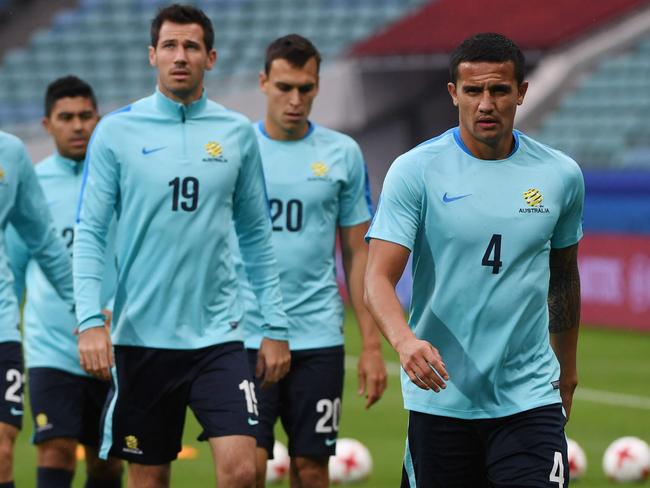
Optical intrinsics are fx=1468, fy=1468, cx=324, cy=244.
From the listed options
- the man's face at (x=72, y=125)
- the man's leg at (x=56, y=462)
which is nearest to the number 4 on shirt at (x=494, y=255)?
the man's leg at (x=56, y=462)

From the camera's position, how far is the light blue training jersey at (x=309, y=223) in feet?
24.9

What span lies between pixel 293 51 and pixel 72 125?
145 centimetres

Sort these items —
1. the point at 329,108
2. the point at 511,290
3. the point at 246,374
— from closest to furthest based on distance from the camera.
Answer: the point at 511,290 < the point at 246,374 < the point at 329,108

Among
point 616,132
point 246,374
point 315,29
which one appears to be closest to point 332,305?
point 246,374

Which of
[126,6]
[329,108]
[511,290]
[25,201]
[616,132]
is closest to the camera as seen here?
[511,290]

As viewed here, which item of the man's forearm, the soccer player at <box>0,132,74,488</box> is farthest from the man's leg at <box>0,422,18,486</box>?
the man's forearm

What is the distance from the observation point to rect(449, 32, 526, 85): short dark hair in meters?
5.23

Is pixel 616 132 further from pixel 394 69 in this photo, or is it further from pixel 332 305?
pixel 332 305

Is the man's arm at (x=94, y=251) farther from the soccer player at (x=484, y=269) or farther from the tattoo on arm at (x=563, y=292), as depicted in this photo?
the tattoo on arm at (x=563, y=292)

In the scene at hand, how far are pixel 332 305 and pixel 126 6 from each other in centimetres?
2420

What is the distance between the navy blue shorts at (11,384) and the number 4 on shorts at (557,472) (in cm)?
278

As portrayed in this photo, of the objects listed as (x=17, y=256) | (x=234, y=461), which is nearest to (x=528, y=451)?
(x=234, y=461)

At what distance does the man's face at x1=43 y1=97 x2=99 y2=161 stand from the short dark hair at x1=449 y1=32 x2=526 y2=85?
3.52 m

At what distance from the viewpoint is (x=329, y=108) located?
2806 cm
